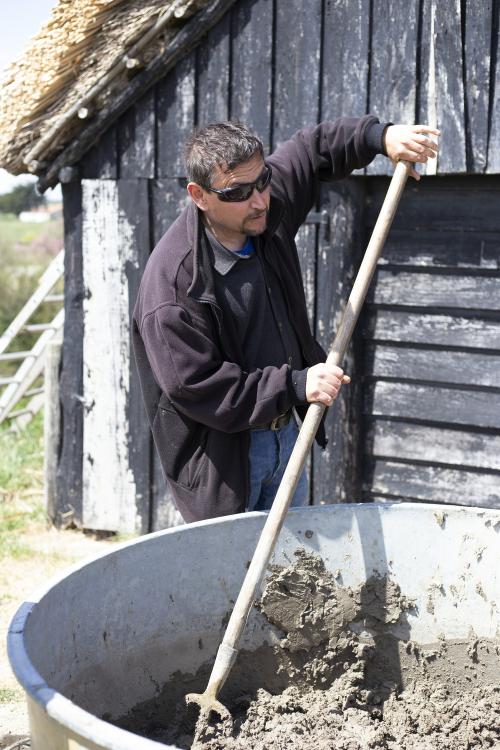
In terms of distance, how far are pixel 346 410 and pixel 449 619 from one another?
5.58ft

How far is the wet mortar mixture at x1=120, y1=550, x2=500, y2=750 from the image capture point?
262 cm

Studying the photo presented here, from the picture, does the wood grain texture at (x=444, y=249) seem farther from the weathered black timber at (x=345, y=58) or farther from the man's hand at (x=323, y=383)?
the man's hand at (x=323, y=383)

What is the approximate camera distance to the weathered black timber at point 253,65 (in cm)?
424

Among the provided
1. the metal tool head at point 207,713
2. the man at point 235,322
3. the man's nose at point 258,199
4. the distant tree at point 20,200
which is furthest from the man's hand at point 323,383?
the distant tree at point 20,200

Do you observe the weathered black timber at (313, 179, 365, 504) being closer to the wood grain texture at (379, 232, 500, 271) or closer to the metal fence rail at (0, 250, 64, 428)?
the wood grain texture at (379, 232, 500, 271)

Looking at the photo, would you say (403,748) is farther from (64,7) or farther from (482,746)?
(64,7)

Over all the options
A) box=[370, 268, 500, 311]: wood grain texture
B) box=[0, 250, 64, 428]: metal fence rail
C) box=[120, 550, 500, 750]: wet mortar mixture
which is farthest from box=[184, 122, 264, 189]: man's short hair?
box=[0, 250, 64, 428]: metal fence rail

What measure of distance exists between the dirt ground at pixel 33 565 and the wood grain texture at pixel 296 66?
2.16 metres

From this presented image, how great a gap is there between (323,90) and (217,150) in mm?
1715

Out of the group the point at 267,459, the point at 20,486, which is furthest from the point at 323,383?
the point at 20,486

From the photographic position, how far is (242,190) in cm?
264

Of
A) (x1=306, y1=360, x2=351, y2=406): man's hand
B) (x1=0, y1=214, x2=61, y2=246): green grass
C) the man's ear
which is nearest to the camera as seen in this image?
(x1=306, y1=360, x2=351, y2=406): man's hand

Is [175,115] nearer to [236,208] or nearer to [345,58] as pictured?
[345,58]

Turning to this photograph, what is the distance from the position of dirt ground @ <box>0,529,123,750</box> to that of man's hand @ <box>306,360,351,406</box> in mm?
1987
